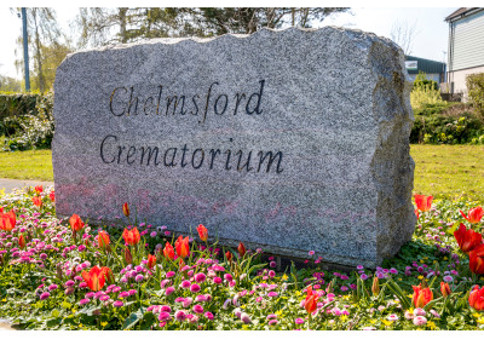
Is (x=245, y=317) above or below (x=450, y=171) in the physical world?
below

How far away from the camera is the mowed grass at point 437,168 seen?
5816mm

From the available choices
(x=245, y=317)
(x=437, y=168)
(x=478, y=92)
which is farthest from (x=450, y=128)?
(x=245, y=317)

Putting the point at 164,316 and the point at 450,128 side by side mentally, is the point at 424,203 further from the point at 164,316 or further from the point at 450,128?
the point at 450,128

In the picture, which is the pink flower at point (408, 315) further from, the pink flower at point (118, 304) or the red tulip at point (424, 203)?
the red tulip at point (424, 203)

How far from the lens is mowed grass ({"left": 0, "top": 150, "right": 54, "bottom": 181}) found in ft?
25.1

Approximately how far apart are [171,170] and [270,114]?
3.62 feet

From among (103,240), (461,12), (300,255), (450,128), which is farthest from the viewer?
(461,12)

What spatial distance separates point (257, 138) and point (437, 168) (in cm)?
507

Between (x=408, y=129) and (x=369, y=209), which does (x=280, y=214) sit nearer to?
(x=369, y=209)

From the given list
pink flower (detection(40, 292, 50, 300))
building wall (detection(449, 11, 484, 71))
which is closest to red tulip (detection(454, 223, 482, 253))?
pink flower (detection(40, 292, 50, 300))

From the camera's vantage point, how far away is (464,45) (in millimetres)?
22953

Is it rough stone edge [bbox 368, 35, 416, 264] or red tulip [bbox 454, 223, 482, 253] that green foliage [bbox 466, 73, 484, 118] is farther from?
red tulip [bbox 454, 223, 482, 253]

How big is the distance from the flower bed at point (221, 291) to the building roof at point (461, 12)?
22.1 meters

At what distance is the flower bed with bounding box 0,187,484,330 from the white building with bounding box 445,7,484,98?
20.7m
